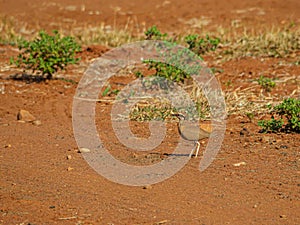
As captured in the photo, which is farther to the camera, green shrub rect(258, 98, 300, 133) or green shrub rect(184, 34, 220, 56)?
green shrub rect(184, 34, 220, 56)

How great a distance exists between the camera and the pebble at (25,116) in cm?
624

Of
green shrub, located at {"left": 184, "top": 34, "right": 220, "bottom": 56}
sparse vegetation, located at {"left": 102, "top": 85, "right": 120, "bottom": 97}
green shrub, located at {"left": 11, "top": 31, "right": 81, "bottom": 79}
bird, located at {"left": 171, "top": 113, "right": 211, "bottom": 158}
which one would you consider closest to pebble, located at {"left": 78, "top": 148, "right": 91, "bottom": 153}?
bird, located at {"left": 171, "top": 113, "right": 211, "bottom": 158}

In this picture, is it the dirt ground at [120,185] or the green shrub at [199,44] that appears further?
the green shrub at [199,44]

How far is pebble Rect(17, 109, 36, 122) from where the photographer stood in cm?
624

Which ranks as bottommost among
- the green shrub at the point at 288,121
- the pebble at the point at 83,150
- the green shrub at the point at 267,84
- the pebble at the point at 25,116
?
the pebble at the point at 25,116

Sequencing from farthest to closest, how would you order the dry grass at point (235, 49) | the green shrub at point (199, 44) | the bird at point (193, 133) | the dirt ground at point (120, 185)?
1. the green shrub at point (199, 44)
2. the dry grass at point (235, 49)
3. the bird at point (193, 133)
4. the dirt ground at point (120, 185)

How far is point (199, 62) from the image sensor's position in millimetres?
7422

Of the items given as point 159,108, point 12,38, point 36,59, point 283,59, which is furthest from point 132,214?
point 12,38

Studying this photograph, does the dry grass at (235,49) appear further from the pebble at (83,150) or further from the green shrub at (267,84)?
the pebble at (83,150)

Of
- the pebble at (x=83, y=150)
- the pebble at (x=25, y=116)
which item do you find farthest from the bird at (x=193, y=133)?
the pebble at (x=25, y=116)

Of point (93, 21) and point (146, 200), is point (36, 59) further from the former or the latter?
point (93, 21)

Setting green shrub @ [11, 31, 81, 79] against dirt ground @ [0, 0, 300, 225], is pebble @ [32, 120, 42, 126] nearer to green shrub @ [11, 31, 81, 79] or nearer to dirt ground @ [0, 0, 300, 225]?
dirt ground @ [0, 0, 300, 225]

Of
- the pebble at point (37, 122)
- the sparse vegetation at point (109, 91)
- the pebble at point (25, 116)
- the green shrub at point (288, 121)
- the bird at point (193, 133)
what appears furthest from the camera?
the sparse vegetation at point (109, 91)

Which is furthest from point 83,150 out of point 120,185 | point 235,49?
point 235,49
